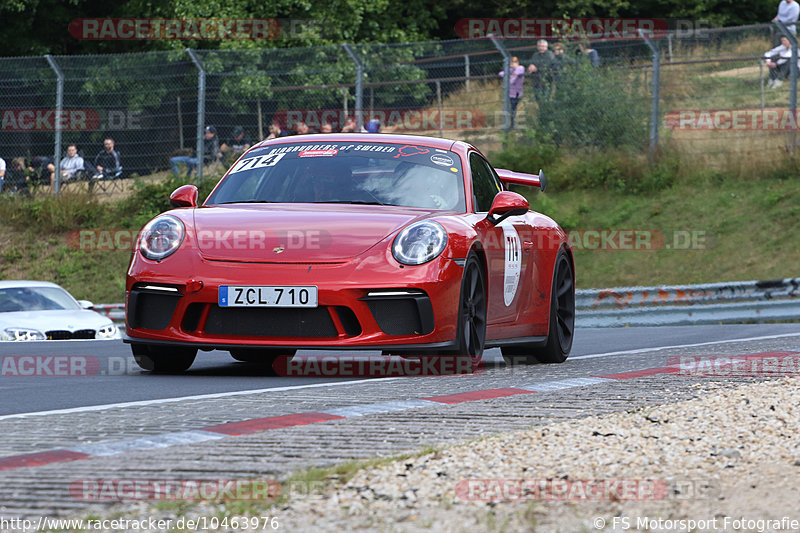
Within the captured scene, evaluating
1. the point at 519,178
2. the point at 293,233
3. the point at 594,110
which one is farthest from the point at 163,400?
the point at 594,110

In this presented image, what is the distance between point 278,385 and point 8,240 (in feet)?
61.2

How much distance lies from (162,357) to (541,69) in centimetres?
1622

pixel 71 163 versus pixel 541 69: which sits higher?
pixel 541 69

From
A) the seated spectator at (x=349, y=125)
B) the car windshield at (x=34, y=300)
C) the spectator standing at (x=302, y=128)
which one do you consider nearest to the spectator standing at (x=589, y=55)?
the seated spectator at (x=349, y=125)

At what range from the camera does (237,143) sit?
23.8 metres

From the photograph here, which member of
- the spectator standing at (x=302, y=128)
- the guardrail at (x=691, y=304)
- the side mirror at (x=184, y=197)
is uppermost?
the side mirror at (x=184, y=197)

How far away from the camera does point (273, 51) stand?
2323cm

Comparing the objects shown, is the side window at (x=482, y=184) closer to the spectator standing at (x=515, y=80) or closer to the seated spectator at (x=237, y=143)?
the spectator standing at (x=515, y=80)

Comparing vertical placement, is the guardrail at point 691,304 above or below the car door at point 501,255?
below

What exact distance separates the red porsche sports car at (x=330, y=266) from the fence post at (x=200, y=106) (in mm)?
15258

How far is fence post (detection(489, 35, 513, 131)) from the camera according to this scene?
22.7 m

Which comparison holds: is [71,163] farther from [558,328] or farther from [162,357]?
[162,357]

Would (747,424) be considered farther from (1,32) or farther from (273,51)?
(1,32)

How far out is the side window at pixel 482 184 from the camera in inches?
348
